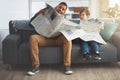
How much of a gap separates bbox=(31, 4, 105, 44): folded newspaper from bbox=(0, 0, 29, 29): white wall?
1.01m

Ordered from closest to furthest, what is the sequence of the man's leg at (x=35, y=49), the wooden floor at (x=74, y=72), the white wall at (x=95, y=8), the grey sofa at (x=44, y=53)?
the wooden floor at (x=74, y=72) < the man's leg at (x=35, y=49) < the grey sofa at (x=44, y=53) < the white wall at (x=95, y=8)

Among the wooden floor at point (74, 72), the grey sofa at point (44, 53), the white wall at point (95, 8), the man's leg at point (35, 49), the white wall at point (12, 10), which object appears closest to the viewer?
the wooden floor at point (74, 72)

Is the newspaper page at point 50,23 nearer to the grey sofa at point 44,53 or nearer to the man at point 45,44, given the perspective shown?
the man at point 45,44

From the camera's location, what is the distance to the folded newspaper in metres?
3.35

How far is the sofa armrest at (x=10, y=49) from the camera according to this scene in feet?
11.2

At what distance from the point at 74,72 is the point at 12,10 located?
1.76 metres

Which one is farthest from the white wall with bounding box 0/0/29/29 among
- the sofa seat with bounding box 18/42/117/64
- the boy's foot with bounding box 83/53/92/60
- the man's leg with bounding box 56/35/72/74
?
the boy's foot with bounding box 83/53/92/60

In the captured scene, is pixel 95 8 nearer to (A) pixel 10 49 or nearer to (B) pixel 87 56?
(B) pixel 87 56

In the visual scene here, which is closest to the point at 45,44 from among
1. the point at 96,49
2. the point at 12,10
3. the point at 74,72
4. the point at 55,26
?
the point at 55,26

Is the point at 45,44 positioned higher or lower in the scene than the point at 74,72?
higher

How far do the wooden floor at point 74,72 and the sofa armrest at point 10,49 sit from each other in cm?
16

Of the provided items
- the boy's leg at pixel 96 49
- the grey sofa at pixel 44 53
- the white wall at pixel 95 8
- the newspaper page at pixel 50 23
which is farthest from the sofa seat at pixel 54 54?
the white wall at pixel 95 8

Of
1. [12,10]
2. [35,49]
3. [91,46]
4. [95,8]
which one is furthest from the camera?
[95,8]

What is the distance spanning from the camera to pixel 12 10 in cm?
445
